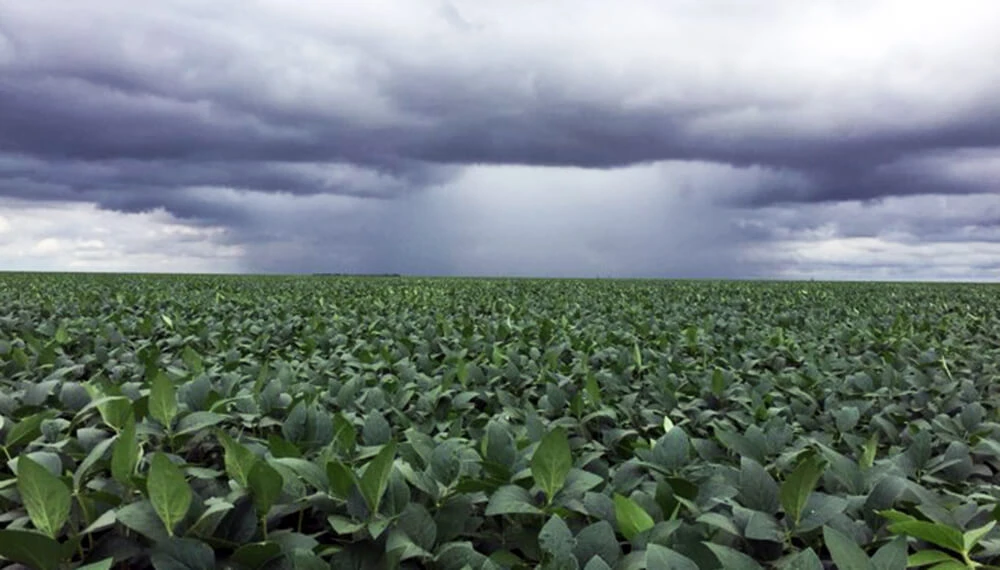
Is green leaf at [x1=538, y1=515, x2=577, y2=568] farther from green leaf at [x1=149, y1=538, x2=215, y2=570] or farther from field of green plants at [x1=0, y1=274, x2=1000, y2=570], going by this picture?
green leaf at [x1=149, y1=538, x2=215, y2=570]

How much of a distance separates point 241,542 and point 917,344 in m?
6.95

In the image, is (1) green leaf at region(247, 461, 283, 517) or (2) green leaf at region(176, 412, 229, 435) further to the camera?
(2) green leaf at region(176, 412, 229, 435)

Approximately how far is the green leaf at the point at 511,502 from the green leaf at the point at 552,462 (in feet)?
0.18

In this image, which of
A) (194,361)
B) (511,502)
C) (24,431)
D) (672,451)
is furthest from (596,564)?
(194,361)

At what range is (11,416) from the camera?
10.4ft

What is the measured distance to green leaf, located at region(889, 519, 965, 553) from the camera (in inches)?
70.1

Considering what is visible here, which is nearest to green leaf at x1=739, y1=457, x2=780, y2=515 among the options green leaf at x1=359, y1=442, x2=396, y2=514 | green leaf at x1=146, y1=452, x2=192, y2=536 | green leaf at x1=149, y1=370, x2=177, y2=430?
green leaf at x1=359, y1=442, x2=396, y2=514

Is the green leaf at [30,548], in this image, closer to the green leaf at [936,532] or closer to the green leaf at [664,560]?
the green leaf at [664,560]

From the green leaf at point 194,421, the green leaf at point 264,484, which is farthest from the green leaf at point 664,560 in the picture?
the green leaf at point 194,421

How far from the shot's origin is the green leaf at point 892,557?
160 cm

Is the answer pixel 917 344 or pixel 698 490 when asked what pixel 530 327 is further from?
pixel 698 490

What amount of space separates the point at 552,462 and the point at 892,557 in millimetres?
821

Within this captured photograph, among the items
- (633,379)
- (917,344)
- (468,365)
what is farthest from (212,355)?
(917,344)

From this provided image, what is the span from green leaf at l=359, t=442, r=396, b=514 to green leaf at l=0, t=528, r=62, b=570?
28.3 inches
